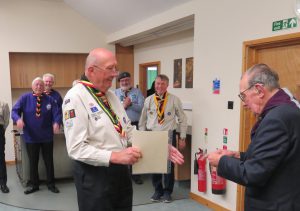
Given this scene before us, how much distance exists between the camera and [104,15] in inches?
218

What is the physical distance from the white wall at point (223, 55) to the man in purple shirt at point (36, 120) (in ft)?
6.37

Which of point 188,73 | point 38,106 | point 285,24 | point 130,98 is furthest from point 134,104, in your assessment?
point 285,24

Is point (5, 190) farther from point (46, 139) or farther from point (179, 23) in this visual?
point (179, 23)

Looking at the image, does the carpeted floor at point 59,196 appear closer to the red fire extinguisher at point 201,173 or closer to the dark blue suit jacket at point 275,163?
the red fire extinguisher at point 201,173

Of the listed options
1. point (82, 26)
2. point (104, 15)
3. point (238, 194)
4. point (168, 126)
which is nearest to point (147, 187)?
point (168, 126)

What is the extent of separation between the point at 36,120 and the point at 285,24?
315 centimetres

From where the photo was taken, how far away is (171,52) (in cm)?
527

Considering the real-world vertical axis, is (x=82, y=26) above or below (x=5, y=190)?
above

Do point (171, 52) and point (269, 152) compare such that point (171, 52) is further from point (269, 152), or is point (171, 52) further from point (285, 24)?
point (269, 152)

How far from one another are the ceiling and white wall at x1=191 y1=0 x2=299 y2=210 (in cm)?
57

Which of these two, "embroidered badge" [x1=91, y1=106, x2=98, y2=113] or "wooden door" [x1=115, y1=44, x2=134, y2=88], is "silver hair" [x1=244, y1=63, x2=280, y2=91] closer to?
"embroidered badge" [x1=91, y1=106, x2=98, y2=113]

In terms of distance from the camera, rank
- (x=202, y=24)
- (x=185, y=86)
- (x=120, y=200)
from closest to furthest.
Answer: (x=120, y=200), (x=202, y=24), (x=185, y=86)

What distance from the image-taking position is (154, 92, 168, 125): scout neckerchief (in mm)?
3746

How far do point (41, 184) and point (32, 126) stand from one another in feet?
3.54
